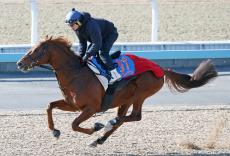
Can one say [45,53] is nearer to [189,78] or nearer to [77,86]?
[77,86]

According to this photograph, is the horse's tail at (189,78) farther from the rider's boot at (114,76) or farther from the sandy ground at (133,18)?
the sandy ground at (133,18)

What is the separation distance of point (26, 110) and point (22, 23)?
1125 centimetres

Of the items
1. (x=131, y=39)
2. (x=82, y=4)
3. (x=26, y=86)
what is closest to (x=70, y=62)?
(x=26, y=86)

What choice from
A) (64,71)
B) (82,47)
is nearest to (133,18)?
(82,47)

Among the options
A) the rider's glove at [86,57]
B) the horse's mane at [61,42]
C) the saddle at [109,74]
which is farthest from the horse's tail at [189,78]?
the horse's mane at [61,42]

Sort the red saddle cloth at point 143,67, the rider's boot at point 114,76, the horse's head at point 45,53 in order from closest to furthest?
1. the horse's head at point 45,53
2. the rider's boot at point 114,76
3. the red saddle cloth at point 143,67

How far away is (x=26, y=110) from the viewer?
14.9 m

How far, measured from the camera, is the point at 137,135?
40.0ft

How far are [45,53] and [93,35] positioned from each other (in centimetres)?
66

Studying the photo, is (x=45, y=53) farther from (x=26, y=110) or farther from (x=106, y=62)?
(x=26, y=110)

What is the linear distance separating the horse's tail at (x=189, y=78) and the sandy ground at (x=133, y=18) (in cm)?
1058

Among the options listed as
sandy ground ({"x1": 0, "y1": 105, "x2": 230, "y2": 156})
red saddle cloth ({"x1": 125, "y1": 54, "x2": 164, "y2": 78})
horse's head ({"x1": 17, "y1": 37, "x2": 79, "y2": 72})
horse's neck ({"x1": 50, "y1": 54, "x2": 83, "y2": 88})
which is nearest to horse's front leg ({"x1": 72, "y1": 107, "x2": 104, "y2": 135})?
sandy ground ({"x1": 0, "y1": 105, "x2": 230, "y2": 156})

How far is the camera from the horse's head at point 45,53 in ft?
35.7

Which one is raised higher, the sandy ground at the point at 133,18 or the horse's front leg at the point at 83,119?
the horse's front leg at the point at 83,119
